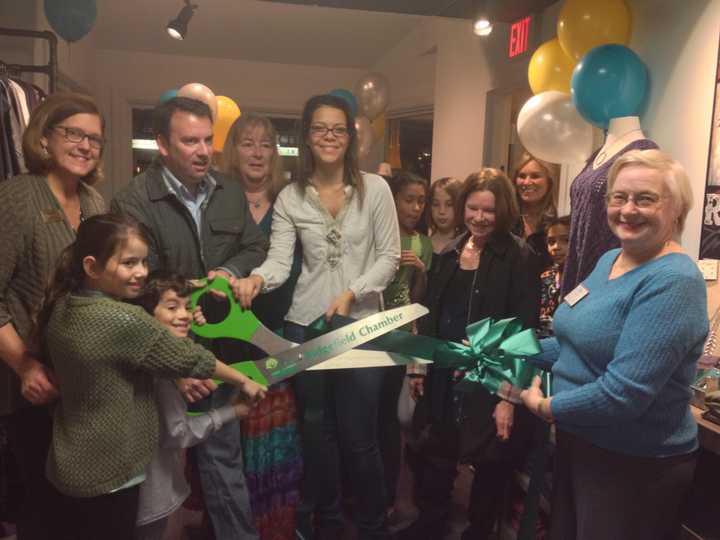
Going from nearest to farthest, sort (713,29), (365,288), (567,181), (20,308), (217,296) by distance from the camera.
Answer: (20,308) → (217,296) → (365,288) → (713,29) → (567,181)

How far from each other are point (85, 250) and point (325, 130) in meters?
0.86

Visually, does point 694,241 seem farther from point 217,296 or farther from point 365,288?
point 217,296

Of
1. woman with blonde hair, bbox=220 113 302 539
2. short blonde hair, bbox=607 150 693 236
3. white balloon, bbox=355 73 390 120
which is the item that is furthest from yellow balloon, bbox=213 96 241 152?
short blonde hair, bbox=607 150 693 236

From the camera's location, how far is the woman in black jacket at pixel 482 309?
1.97 metres

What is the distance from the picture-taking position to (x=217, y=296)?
1731mm

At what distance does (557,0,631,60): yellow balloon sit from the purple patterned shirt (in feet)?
2.24

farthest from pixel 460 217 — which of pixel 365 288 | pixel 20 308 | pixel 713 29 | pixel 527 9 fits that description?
pixel 527 9

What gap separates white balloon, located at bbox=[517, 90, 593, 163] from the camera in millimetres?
2637

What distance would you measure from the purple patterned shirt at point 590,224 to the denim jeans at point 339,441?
2.68 feet

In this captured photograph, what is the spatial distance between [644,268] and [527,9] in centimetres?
261

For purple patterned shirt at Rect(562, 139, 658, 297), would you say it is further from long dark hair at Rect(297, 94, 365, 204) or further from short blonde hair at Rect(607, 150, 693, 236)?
long dark hair at Rect(297, 94, 365, 204)

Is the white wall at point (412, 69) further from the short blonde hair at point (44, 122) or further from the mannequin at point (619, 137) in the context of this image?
the short blonde hair at point (44, 122)

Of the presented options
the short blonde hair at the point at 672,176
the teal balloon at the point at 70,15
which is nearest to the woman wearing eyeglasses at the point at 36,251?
the short blonde hair at the point at 672,176

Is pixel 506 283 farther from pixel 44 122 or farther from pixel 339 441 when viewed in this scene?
pixel 44 122
